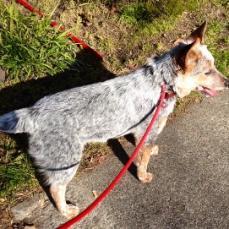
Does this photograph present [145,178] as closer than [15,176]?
No

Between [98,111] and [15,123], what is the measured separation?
2.82 feet

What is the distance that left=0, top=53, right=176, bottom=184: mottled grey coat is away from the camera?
426cm

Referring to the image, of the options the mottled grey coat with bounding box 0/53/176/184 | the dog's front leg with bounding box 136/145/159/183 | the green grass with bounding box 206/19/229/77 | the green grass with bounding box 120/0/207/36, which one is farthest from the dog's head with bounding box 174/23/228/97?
the green grass with bounding box 120/0/207/36

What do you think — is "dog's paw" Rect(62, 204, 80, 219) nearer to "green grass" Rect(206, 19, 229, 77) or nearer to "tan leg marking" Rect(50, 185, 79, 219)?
"tan leg marking" Rect(50, 185, 79, 219)

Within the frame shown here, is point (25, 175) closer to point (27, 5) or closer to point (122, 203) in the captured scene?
point (122, 203)

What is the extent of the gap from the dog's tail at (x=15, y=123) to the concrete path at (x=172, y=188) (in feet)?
3.72

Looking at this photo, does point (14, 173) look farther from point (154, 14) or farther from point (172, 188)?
point (154, 14)

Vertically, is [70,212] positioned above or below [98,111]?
below

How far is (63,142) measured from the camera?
4.30 m

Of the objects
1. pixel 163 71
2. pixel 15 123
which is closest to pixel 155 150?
pixel 163 71

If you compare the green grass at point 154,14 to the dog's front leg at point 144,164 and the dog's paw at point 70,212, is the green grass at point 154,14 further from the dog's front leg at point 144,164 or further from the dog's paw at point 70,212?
A: the dog's paw at point 70,212

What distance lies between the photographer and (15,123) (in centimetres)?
422

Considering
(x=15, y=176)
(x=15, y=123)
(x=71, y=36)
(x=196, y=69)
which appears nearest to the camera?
(x=15, y=123)

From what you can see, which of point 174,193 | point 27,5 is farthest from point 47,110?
point 27,5
